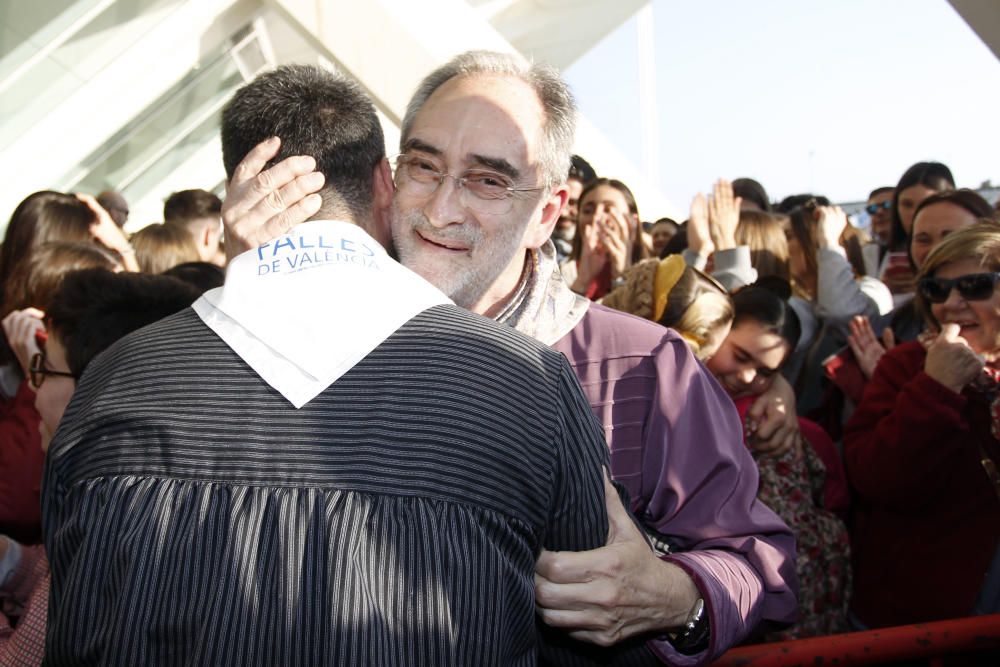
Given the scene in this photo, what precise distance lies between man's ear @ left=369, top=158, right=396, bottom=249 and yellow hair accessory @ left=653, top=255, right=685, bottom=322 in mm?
1098

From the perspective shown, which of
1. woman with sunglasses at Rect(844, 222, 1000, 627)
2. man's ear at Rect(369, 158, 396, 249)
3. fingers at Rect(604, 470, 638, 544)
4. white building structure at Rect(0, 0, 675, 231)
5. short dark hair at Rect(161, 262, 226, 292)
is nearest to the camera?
fingers at Rect(604, 470, 638, 544)

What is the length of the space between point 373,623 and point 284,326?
17.3 inches

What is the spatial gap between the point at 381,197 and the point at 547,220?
0.55 meters

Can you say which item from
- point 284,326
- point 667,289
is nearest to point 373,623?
point 284,326

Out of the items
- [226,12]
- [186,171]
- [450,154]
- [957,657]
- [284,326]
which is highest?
[226,12]

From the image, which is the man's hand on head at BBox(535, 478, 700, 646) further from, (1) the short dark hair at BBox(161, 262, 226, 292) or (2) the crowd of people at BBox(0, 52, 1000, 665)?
(1) the short dark hair at BBox(161, 262, 226, 292)

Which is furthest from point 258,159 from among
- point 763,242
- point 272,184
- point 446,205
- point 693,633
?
point 763,242

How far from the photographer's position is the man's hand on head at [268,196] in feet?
5.35

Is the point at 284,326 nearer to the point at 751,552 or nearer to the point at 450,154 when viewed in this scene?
the point at 450,154

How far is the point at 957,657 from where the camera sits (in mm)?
2564

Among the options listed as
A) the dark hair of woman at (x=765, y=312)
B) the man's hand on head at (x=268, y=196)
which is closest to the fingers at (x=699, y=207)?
the dark hair of woman at (x=765, y=312)

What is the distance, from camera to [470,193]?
2.12 metres

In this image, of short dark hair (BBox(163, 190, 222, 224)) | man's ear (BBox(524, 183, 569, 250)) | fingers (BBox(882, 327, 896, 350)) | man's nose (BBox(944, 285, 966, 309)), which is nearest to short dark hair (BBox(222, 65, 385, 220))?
man's ear (BBox(524, 183, 569, 250))

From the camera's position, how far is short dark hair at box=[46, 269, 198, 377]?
2.30 meters
